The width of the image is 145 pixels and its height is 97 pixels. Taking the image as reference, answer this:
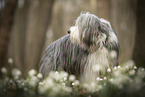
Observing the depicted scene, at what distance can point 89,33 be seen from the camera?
385 centimetres

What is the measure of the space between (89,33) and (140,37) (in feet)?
12.9

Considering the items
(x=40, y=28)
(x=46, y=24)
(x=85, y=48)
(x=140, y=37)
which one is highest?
(x=46, y=24)

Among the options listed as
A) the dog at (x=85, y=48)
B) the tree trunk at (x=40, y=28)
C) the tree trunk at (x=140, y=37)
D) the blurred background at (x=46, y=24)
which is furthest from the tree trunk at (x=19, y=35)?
the dog at (x=85, y=48)

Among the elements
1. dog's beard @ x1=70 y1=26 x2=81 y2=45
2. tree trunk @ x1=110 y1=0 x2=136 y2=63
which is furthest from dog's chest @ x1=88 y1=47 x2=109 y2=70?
tree trunk @ x1=110 y1=0 x2=136 y2=63

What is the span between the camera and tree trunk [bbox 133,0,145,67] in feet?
23.4

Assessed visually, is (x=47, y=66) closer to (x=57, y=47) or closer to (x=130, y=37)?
(x=57, y=47)

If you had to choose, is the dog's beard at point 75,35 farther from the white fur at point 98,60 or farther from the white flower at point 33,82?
the white flower at point 33,82

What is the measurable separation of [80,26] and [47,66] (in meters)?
1.12

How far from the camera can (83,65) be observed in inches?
162

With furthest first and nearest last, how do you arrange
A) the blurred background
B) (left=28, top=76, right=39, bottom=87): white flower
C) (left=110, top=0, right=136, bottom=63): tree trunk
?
(left=110, top=0, right=136, bottom=63): tree trunk < the blurred background < (left=28, top=76, right=39, bottom=87): white flower

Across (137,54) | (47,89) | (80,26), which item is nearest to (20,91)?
(47,89)

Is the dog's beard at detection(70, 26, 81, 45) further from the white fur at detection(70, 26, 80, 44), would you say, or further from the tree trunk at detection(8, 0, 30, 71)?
the tree trunk at detection(8, 0, 30, 71)

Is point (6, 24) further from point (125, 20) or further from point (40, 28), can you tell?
point (125, 20)

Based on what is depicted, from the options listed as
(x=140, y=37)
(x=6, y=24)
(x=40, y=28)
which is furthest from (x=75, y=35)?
(x=40, y=28)
